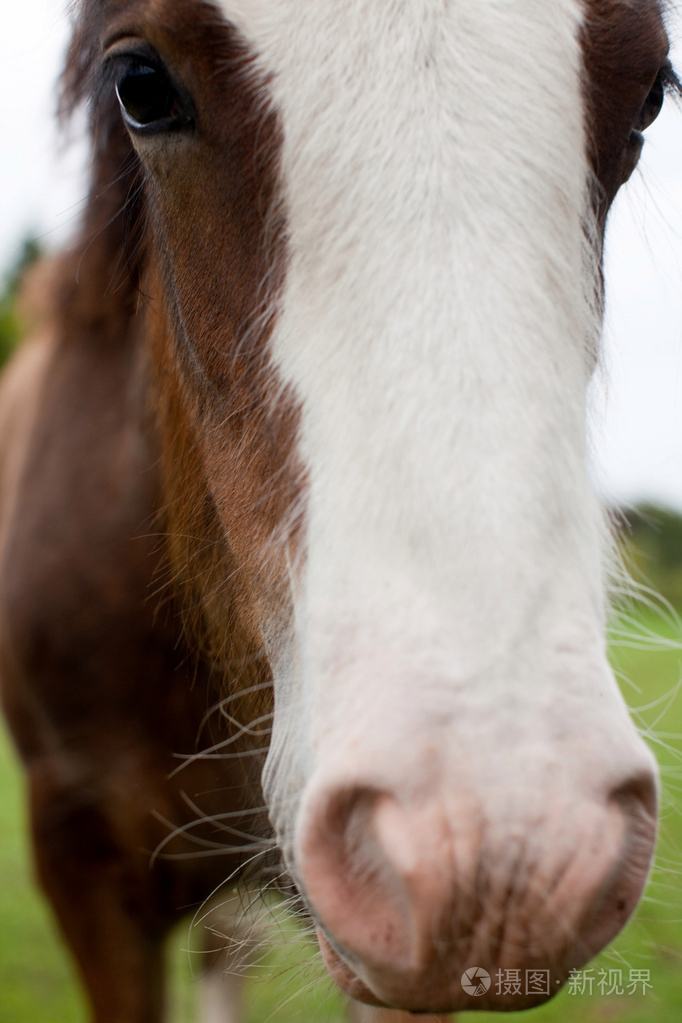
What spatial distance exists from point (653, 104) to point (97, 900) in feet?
9.18

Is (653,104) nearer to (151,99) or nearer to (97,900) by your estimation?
(151,99)

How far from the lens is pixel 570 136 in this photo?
1.68 m

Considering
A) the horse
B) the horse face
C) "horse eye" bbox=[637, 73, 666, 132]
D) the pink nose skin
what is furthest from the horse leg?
"horse eye" bbox=[637, 73, 666, 132]

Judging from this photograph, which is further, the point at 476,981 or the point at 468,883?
the point at 476,981

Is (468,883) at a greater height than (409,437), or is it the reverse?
(409,437)

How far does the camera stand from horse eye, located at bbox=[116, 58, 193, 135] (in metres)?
1.90

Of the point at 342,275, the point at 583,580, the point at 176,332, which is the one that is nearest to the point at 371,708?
the point at 583,580

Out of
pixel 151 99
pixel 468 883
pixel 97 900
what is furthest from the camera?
pixel 97 900

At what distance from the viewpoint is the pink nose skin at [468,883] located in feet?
4.07

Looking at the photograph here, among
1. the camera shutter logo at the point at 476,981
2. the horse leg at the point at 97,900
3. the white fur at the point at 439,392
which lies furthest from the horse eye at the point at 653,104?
the horse leg at the point at 97,900

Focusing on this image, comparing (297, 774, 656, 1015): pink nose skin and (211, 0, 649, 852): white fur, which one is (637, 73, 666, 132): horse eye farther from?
(297, 774, 656, 1015): pink nose skin

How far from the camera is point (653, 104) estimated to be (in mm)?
2201

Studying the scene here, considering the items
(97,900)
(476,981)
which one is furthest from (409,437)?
(97,900)

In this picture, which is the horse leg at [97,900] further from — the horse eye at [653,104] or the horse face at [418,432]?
the horse eye at [653,104]
